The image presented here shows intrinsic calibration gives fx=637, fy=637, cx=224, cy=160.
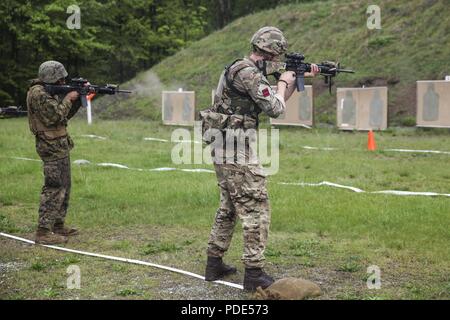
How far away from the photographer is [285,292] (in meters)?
5.14

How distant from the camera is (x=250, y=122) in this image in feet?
17.8

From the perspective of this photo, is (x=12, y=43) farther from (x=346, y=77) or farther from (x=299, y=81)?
(x=299, y=81)

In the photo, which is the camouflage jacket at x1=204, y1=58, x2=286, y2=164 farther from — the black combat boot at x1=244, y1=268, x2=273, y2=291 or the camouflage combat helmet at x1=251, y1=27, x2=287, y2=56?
the black combat boot at x1=244, y1=268, x2=273, y2=291

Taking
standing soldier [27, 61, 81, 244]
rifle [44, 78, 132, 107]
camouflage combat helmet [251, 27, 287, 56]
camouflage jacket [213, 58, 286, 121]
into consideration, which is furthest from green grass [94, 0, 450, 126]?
camouflage jacket [213, 58, 286, 121]

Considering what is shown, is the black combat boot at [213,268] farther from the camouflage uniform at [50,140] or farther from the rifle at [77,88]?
the rifle at [77,88]

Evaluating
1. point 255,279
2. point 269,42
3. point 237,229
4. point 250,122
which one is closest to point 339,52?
point 237,229

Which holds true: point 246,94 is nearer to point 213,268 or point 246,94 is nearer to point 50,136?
point 213,268

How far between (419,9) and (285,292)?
21.8 metres

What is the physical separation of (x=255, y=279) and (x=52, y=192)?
3.13m

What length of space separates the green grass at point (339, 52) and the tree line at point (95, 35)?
7808 mm

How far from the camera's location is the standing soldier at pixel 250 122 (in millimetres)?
5305

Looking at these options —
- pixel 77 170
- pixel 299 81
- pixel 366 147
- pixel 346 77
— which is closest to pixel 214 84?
pixel 346 77

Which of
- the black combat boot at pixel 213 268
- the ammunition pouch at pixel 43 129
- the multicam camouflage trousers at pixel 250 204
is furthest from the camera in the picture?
the ammunition pouch at pixel 43 129

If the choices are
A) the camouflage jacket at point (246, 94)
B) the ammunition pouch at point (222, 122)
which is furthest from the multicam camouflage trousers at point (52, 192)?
the camouflage jacket at point (246, 94)
